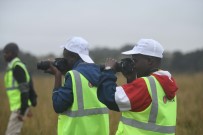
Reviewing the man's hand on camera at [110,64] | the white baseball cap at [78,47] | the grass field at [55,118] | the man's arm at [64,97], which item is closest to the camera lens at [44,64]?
the white baseball cap at [78,47]

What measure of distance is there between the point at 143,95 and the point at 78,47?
136 centimetres

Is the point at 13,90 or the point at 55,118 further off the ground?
the point at 13,90

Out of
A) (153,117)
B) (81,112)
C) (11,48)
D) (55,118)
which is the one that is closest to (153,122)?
(153,117)

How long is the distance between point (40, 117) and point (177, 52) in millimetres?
30071

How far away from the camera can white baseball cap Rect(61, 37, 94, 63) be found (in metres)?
5.16

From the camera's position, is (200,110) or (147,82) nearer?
(147,82)

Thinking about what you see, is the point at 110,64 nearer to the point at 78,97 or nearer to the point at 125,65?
the point at 125,65

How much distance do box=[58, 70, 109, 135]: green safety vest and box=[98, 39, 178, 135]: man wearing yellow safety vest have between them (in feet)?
2.00

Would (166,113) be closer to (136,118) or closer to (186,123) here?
(136,118)

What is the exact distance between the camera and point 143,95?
13.3ft

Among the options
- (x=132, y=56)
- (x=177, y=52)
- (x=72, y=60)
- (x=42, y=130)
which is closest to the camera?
(x=132, y=56)

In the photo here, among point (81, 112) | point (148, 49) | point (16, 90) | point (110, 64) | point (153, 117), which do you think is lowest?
point (16, 90)

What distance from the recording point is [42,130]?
27.3ft

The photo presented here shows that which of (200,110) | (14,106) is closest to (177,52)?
(200,110)
